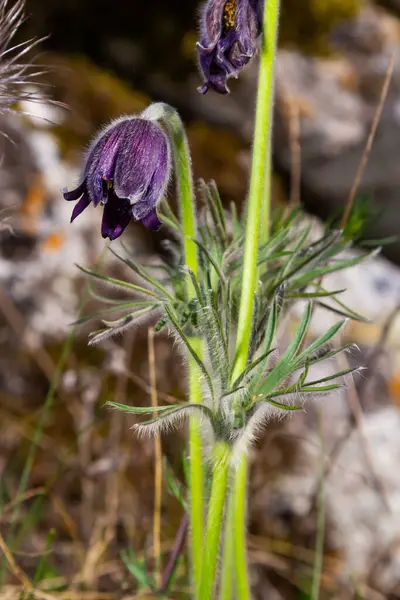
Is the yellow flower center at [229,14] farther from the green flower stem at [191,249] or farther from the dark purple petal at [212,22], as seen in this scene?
the green flower stem at [191,249]

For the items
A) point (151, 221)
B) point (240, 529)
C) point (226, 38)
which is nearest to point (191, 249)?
point (151, 221)

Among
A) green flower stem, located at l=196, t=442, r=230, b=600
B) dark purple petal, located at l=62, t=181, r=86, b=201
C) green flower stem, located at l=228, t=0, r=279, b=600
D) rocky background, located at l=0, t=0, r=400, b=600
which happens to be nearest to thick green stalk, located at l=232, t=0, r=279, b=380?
green flower stem, located at l=228, t=0, r=279, b=600

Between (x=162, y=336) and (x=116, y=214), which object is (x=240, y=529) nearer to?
(x=116, y=214)

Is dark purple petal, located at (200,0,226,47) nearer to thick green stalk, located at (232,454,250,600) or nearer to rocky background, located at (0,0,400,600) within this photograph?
thick green stalk, located at (232,454,250,600)

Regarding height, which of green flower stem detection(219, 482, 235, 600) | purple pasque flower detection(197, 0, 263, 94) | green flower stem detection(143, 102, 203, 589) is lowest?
green flower stem detection(219, 482, 235, 600)

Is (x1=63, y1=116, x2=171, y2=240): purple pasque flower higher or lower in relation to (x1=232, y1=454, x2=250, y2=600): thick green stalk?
higher
